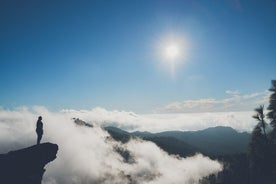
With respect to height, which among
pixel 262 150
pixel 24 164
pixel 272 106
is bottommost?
pixel 24 164

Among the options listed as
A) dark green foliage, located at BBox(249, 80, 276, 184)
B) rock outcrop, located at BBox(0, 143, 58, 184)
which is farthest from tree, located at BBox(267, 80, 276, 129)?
rock outcrop, located at BBox(0, 143, 58, 184)

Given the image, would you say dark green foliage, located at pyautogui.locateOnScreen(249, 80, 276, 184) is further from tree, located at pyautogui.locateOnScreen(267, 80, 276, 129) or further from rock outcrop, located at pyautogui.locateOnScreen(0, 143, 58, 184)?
rock outcrop, located at pyautogui.locateOnScreen(0, 143, 58, 184)

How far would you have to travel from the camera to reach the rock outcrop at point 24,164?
44.1 metres

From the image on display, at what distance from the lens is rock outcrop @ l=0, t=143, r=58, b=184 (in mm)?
44062

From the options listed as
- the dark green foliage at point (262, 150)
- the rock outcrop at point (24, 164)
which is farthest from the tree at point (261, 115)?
the rock outcrop at point (24, 164)

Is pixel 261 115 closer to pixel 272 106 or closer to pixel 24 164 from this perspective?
pixel 272 106

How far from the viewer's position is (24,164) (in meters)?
45.8

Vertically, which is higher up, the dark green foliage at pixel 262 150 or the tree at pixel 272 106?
the tree at pixel 272 106

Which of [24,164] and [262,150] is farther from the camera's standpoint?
[262,150]

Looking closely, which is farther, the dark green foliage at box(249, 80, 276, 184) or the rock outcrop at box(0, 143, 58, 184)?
the dark green foliage at box(249, 80, 276, 184)

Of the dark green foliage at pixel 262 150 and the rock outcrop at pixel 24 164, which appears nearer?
the rock outcrop at pixel 24 164

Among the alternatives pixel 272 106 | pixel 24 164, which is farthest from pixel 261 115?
pixel 24 164

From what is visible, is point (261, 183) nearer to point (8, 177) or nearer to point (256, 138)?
point (256, 138)

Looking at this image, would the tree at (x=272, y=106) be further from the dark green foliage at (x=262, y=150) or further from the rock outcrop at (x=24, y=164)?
the rock outcrop at (x=24, y=164)
